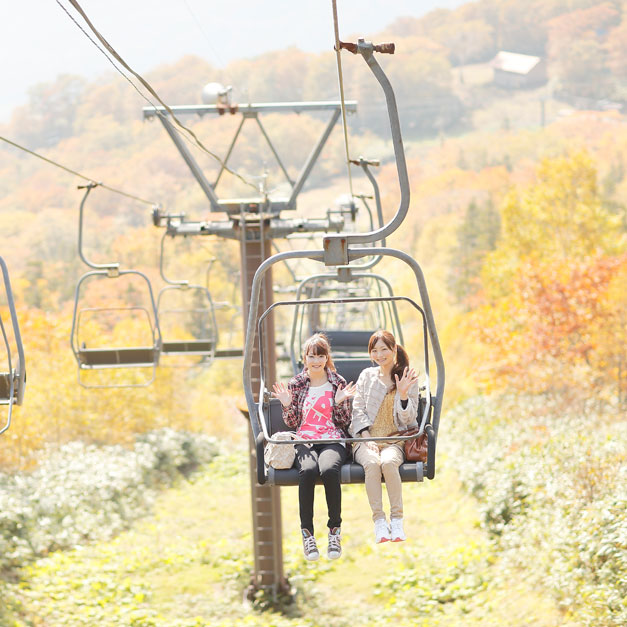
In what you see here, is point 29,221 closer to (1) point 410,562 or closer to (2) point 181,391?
(2) point 181,391

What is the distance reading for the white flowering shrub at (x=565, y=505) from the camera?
24.8 ft

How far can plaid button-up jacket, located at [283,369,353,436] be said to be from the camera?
446 cm

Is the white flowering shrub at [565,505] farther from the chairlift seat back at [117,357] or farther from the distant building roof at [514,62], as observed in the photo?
the distant building roof at [514,62]

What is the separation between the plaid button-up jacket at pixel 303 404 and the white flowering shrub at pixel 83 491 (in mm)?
7297

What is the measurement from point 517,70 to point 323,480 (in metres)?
68.8

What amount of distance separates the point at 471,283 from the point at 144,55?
47.9 meters

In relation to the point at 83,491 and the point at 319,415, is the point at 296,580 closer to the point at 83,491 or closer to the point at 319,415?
the point at 83,491

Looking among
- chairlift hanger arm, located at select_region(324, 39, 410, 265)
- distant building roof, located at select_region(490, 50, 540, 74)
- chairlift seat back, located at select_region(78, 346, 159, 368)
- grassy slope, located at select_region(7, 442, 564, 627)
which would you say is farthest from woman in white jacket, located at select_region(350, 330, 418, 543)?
distant building roof, located at select_region(490, 50, 540, 74)

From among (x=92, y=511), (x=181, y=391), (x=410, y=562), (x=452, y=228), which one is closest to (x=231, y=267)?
(x=452, y=228)

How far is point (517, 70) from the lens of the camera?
68.8 metres

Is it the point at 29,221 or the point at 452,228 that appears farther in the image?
the point at 29,221

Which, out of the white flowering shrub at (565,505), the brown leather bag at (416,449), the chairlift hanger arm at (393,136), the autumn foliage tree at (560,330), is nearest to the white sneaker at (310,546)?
the brown leather bag at (416,449)

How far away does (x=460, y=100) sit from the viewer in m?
66.7

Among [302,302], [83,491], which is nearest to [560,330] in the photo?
[83,491]
